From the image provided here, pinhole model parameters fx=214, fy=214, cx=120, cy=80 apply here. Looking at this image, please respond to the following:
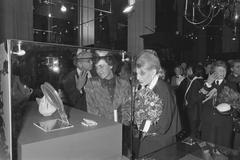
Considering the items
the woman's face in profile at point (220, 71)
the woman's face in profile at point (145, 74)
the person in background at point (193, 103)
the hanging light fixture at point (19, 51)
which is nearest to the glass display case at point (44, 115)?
the hanging light fixture at point (19, 51)

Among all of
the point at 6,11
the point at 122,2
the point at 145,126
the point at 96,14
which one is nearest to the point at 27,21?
the point at 6,11

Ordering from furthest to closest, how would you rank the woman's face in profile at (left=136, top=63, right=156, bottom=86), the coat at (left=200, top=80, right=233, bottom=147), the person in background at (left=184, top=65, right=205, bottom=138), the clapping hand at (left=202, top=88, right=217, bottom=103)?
the person in background at (left=184, top=65, right=205, bottom=138), the clapping hand at (left=202, top=88, right=217, bottom=103), the coat at (left=200, top=80, right=233, bottom=147), the woman's face in profile at (left=136, top=63, right=156, bottom=86)

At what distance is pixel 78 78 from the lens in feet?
3.25

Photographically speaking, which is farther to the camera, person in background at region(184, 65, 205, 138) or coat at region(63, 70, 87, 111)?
person in background at region(184, 65, 205, 138)

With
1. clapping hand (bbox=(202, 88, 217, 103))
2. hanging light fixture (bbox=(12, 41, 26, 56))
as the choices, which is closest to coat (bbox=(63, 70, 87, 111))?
hanging light fixture (bbox=(12, 41, 26, 56))

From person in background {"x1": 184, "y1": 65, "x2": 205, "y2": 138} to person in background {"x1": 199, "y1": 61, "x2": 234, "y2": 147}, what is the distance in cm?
28

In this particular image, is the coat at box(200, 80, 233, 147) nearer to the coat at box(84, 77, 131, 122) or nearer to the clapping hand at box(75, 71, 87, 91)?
the coat at box(84, 77, 131, 122)

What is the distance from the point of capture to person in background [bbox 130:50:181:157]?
1.34m

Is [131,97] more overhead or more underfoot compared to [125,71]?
more underfoot

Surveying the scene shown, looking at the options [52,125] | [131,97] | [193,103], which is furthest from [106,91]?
[193,103]

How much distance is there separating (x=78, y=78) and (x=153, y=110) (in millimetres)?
584

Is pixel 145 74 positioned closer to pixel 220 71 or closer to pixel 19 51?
pixel 19 51

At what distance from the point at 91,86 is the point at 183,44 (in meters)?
5.05

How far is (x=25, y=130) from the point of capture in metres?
0.78
